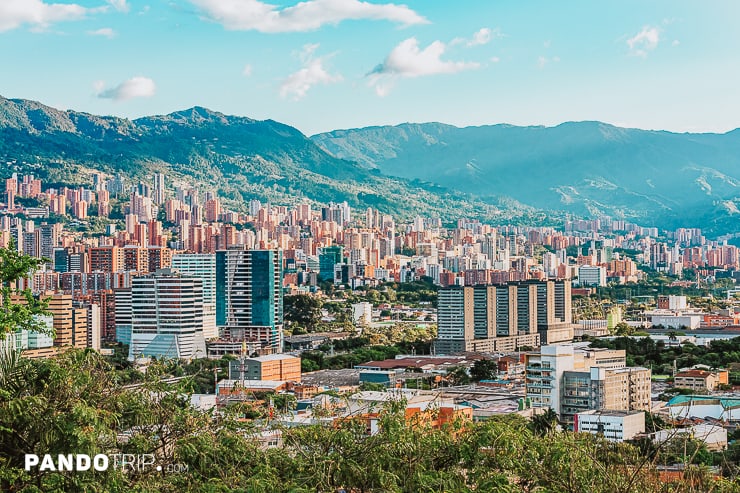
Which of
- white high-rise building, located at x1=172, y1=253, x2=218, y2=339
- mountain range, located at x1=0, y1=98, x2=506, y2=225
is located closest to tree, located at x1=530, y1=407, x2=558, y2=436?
white high-rise building, located at x1=172, y1=253, x2=218, y2=339

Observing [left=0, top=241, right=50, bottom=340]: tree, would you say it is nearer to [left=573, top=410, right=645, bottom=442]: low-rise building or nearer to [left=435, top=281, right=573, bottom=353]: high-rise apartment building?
[left=573, top=410, right=645, bottom=442]: low-rise building

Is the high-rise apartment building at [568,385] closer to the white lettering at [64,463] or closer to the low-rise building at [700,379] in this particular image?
the low-rise building at [700,379]

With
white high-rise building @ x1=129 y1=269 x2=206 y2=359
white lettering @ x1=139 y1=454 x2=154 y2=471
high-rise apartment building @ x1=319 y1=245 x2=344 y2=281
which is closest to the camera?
white lettering @ x1=139 y1=454 x2=154 y2=471

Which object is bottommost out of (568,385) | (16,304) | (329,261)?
(568,385)

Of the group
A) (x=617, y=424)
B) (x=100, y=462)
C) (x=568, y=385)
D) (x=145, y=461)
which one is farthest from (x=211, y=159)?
(x=100, y=462)

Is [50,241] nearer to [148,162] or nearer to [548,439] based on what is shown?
[148,162]

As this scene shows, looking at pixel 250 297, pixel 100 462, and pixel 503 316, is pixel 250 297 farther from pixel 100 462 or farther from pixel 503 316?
pixel 100 462
